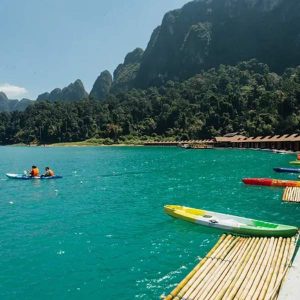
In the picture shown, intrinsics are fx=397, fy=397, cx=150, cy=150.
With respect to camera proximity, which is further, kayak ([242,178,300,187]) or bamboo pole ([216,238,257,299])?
kayak ([242,178,300,187])

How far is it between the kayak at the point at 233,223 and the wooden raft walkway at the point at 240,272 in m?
1.26

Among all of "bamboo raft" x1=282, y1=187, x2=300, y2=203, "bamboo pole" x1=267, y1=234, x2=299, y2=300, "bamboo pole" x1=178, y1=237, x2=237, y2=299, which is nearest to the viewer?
"bamboo pole" x1=267, y1=234, x2=299, y2=300

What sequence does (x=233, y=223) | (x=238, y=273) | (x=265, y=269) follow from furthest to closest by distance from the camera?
(x=233, y=223)
(x=265, y=269)
(x=238, y=273)

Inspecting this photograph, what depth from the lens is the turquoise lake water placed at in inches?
848

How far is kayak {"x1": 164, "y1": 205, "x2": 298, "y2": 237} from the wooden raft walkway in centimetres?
126

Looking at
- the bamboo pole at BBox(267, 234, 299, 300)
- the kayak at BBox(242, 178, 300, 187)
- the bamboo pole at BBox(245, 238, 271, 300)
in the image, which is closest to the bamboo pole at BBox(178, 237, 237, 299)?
the bamboo pole at BBox(245, 238, 271, 300)

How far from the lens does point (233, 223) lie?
29.1 meters

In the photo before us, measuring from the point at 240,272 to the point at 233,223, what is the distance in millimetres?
9775

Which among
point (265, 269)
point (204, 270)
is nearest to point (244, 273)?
point (265, 269)

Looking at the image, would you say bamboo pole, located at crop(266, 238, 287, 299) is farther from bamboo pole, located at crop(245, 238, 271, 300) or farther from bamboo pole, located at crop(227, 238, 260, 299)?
bamboo pole, located at crop(227, 238, 260, 299)

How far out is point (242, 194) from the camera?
46719 millimetres

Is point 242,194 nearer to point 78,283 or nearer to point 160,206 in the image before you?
point 160,206

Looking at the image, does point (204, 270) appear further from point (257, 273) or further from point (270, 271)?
point (270, 271)

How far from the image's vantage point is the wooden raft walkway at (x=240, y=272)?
17109mm
